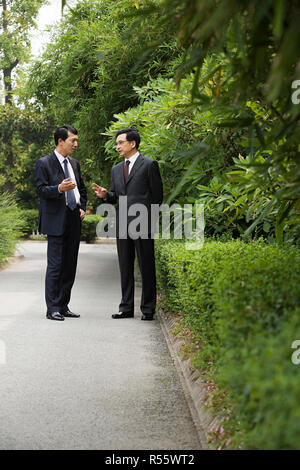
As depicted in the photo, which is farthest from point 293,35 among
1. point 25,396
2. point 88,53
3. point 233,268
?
point 88,53

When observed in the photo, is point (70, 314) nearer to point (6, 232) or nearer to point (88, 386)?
point (88, 386)

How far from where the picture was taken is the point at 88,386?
4.87 metres

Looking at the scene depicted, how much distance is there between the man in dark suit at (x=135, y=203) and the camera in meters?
7.94

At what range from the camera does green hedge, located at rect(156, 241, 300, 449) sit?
2.04 meters

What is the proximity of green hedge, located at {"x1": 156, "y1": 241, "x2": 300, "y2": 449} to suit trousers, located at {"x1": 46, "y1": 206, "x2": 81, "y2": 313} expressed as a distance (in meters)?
3.00

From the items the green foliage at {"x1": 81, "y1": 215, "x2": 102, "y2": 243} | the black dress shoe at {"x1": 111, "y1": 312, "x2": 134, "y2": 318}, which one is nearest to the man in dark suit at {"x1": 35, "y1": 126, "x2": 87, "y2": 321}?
the black dress shoe at {"x1": 111, "y1": 312, "x2": 134, "y2": 318}

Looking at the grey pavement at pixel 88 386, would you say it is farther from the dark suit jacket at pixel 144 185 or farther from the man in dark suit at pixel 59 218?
the dark suit jacket at pixel 144 185

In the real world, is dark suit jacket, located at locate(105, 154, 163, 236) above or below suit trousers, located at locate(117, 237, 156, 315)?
above

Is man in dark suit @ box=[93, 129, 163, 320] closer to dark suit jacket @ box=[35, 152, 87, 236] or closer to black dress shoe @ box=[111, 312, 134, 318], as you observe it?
black dress shoe @ box=[111, 312, 134, 318]

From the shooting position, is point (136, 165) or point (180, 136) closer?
point (136, 165)

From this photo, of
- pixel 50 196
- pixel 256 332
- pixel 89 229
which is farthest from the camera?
pixel 89 229

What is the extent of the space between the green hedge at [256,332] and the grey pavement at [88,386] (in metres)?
0.50

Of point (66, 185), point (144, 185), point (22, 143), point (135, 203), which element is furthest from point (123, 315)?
point (22, 143)

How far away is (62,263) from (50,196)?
903mm
